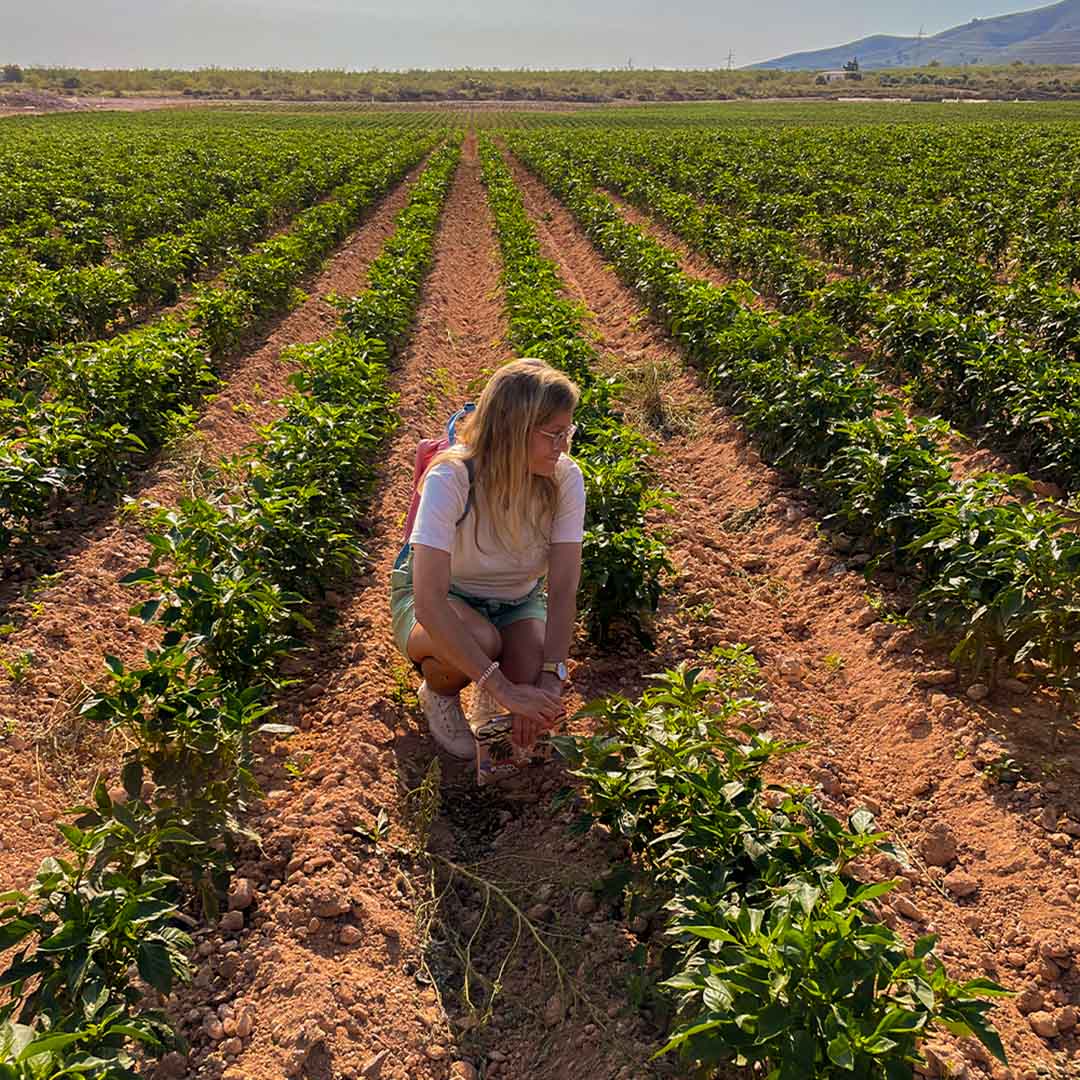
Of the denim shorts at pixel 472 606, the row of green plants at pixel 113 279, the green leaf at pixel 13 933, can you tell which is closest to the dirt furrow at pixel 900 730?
the denim shorts at pixel 472 606

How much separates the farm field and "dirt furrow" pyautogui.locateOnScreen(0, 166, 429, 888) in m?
0.02

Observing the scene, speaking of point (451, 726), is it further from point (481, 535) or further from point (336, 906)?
point (336, 906)

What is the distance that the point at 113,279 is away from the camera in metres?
9.45

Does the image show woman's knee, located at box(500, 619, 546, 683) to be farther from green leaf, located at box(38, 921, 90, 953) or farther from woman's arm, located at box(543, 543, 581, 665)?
green leaf, located at box(38, 921, 90, 953)

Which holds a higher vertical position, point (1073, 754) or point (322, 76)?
point (322, 76)

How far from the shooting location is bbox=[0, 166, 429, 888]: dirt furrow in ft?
11.2

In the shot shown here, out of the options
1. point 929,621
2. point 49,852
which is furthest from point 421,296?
point 49,852

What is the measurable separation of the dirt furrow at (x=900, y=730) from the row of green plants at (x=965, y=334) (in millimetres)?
1869

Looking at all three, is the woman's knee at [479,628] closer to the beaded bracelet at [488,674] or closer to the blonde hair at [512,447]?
the beaded bracelet at [488,674]

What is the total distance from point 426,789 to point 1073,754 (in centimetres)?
285

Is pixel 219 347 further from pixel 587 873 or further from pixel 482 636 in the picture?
pixel 587 873

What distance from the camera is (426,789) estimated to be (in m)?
3.49

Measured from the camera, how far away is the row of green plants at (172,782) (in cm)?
214

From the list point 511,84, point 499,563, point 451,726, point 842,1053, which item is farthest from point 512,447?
point 511,84
